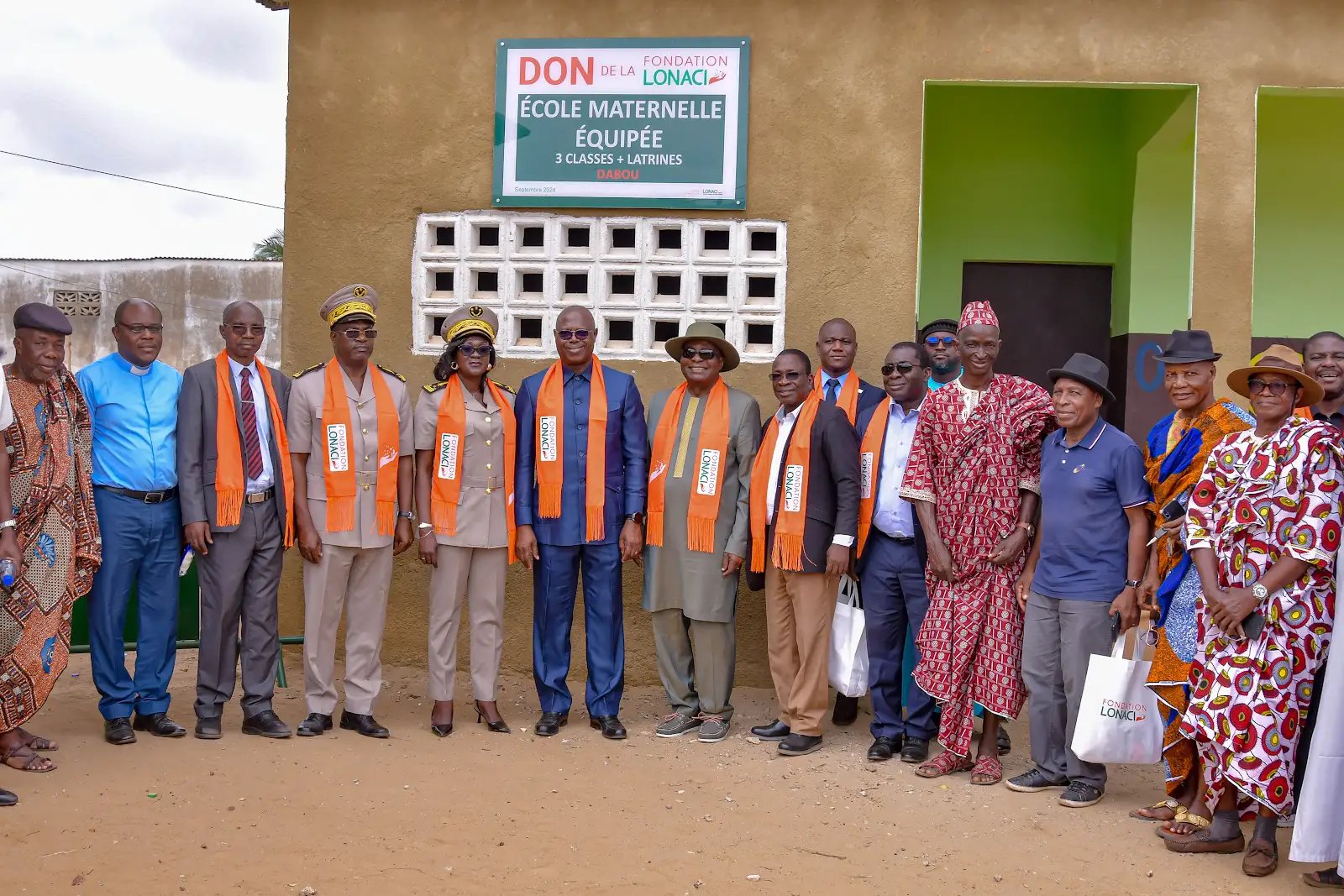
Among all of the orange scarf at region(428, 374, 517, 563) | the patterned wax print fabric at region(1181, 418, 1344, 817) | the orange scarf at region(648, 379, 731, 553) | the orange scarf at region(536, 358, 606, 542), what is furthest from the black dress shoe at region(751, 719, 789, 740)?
the patterned wax print fabric at region(1181, 418, 1344, 817)

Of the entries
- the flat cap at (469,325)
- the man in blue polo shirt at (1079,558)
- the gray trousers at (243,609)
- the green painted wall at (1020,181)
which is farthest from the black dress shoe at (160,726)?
the green painted wall at (1020,181)

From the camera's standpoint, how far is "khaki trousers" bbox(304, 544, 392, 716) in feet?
19.4

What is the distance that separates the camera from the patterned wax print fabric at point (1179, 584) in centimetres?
489

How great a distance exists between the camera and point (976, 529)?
5504mm

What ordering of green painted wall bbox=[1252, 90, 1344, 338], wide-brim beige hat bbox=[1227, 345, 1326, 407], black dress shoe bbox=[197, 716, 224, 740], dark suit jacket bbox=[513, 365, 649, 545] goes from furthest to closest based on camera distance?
green painted wall bbox=[1252, 90, 1344, 338]
dark suit jacket bbox=[513, 365, 649, 545]
black dress shoe bbox=[197, 716, 224, 740]
wide-brim beige hat bbox=[1227, 345, 1326, 407]

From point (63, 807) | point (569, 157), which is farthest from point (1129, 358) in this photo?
point (63, 807)

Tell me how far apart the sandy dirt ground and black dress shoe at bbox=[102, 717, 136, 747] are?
5 centimetres

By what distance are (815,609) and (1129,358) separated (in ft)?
11.1

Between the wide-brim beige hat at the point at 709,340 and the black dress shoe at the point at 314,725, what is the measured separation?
2475mm

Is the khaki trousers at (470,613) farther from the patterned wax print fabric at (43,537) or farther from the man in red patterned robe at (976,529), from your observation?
the man in red patterned robe at (976,529)

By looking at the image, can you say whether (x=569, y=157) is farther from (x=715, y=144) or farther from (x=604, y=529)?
(x=604, y=529)

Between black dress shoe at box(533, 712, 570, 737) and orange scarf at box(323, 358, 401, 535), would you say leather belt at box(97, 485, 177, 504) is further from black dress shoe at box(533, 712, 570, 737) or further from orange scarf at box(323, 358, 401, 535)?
black dress shoe at box(533, 712, 570, 737)

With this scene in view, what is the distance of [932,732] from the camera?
5.93 metres

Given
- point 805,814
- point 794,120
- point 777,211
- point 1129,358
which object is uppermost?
point 794,120
